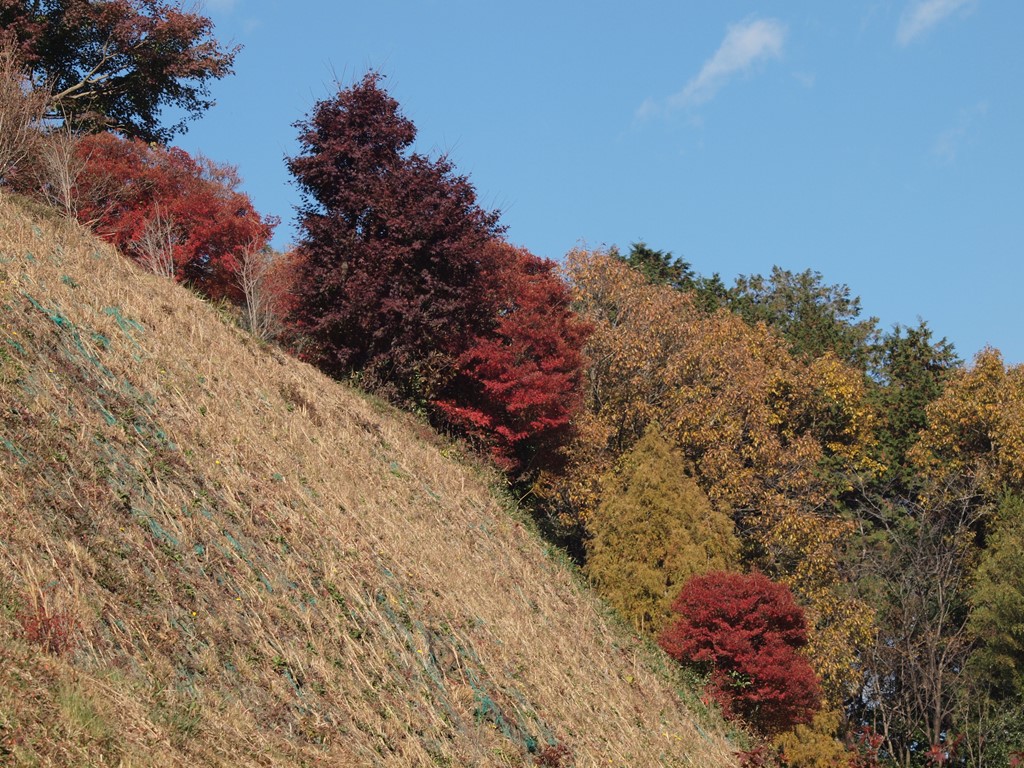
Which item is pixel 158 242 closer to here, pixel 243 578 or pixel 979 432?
pixel 243 578

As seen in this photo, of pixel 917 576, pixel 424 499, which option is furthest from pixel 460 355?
pixel 917 576

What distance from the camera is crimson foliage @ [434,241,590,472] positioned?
92.3ft

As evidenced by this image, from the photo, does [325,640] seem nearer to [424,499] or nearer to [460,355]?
[424,499]

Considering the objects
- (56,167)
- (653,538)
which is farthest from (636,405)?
(56,167)

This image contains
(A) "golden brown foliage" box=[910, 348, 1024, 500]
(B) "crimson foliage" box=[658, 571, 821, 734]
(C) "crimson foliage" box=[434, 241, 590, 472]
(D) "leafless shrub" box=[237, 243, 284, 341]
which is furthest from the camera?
(A) "golden brown foliage" box=[910, 348, 1024, 500]

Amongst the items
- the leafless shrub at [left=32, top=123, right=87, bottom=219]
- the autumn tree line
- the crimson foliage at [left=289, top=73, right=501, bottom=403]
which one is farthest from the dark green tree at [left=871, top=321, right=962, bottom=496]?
the leafless shrub at [left=32, top=123, right=87, bottom=219]

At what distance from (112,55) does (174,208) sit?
20.4 feet

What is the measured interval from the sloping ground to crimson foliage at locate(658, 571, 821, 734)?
215 centimetres

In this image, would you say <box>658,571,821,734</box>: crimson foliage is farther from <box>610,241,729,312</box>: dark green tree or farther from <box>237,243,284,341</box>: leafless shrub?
<box>610,241,729,312</box>: dark green tree

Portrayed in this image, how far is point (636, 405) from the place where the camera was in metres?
34.9

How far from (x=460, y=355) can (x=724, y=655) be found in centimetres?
935

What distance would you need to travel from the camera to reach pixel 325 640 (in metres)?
12.7

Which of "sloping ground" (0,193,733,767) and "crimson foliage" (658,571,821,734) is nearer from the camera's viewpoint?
"sloping ground" (0,193,733,767)

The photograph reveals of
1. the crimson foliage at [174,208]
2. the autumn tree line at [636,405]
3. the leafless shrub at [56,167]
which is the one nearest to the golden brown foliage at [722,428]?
the autumn tree line at [636,405]
